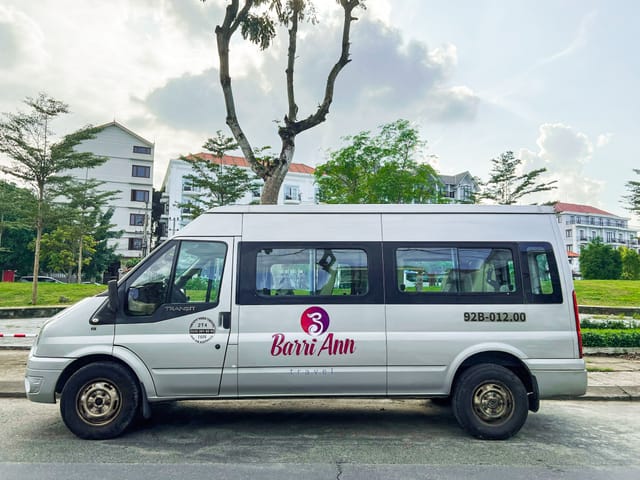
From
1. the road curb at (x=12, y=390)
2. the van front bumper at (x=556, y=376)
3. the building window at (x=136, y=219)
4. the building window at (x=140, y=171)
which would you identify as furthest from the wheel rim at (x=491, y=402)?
the building window at (x=140, y=171)

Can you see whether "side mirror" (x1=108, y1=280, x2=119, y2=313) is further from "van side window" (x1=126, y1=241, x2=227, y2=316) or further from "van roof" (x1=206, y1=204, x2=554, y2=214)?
"van roof" (x1=206, y1=204, x2=554, y2=214)

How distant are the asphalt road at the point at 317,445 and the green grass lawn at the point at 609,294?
15344 mm

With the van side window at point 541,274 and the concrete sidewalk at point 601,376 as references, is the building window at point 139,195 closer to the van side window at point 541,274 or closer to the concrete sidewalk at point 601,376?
the concrete sidewalk at point 601,376

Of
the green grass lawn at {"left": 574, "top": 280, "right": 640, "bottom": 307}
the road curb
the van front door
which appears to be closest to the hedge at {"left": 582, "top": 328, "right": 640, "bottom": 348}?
the van front door

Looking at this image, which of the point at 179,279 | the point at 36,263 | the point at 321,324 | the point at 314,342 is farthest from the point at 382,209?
the point at 36,263

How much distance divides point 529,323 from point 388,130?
27.9 metres

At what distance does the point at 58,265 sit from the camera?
40.6 meters

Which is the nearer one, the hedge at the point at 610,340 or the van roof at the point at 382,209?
the van roof at the point at 382,209

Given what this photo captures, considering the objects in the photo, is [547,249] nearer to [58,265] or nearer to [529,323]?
[529,323]

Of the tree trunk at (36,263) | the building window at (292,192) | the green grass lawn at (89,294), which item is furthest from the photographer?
the building window at (292,192)

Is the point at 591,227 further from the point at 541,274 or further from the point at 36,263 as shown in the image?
the point at 541,274

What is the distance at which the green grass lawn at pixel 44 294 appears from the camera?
2036 cm

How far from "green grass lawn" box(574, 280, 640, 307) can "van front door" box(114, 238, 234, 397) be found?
1778cm

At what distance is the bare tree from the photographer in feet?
36.1
